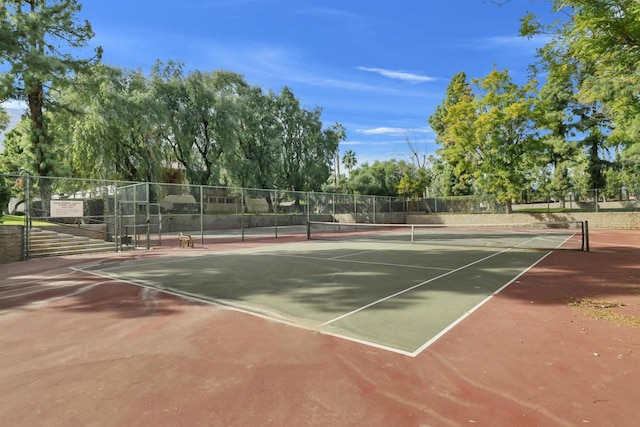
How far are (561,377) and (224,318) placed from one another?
4.26 metres

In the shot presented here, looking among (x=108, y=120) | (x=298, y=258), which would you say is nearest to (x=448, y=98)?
(x=108, y=120)

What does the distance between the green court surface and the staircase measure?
4412 mm

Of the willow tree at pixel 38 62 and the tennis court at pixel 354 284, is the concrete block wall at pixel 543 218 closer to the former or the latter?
the tennis court at pixel 354 284

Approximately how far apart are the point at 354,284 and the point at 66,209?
41.5 ft

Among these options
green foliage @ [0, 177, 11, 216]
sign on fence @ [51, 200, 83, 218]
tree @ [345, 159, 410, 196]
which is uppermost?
tree @ [345, 159, 410, 196]

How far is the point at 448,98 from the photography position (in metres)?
48.5

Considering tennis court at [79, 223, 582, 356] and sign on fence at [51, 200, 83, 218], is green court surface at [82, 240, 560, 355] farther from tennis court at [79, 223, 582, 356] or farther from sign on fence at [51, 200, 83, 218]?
sign on fence at [51, 200, 83, 218]

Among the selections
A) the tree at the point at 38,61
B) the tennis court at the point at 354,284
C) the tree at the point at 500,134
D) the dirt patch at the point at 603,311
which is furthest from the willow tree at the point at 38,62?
the tree at the point at 500,134

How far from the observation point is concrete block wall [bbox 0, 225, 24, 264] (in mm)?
12594

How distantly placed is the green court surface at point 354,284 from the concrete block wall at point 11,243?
4364mm

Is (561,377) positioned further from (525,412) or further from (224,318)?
(224,318)

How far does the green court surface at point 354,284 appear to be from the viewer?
4.99 metres

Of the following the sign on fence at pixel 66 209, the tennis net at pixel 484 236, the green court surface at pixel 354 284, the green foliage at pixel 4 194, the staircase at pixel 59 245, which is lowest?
the tennis net at pixel 484 236

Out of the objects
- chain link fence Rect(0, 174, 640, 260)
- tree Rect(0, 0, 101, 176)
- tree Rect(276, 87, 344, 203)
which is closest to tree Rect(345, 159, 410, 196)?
tree Rect(276, 87, 344, 203)
